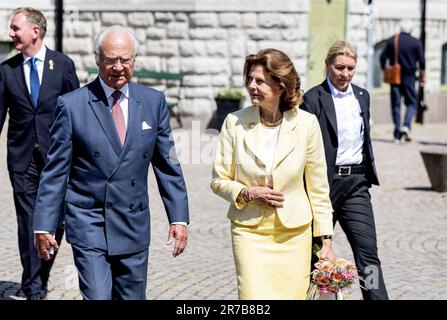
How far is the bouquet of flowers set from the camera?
248 inches

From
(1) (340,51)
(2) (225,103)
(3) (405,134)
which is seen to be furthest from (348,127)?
(2) (225,103)

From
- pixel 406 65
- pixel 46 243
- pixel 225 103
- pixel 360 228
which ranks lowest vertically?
pixel 225 103

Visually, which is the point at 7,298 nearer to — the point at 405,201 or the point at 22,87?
the point at 22,87

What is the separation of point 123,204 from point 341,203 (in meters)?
2.16

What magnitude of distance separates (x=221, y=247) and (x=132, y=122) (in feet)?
16.1

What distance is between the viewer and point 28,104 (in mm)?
8883

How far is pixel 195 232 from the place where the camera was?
11.8m

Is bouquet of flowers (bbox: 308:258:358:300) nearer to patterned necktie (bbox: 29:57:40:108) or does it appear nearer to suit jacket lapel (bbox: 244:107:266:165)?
suit jacket lapel (bbox: 244:107:266:165)

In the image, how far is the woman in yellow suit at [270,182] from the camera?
6332mm

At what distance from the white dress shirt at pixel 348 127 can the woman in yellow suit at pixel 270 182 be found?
1.29 meters

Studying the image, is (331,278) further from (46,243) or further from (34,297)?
(34,297)

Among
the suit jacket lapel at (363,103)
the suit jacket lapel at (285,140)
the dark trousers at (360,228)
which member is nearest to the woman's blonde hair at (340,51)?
the suit jacket lapel at (363,103)

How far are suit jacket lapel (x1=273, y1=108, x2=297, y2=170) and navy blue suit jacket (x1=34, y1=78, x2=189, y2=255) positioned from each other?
0.67 metres
